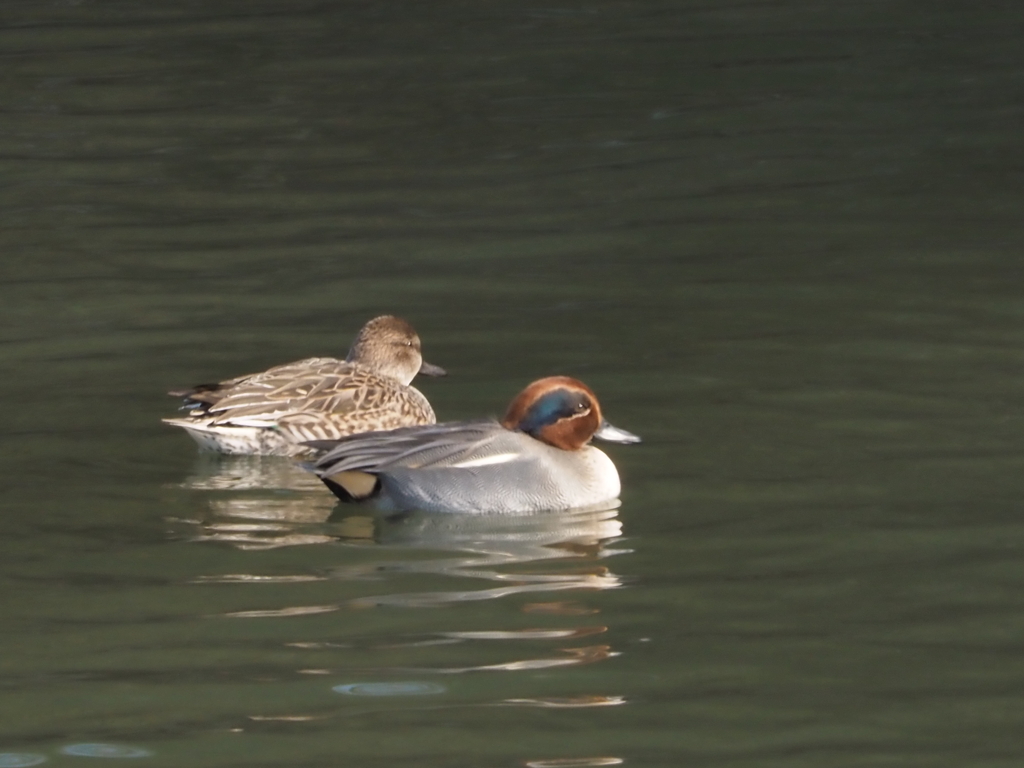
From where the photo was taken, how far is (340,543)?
7754 millimetres

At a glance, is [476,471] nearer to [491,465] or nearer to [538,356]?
[491,465]

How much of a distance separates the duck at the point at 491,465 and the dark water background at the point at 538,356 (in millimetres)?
131

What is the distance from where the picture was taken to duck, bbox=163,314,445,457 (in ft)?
29.6

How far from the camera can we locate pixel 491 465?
8.13 m

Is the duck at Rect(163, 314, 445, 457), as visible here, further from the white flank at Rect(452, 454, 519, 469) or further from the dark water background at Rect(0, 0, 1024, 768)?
the white flank at Rect(452, 454, 519, 469)

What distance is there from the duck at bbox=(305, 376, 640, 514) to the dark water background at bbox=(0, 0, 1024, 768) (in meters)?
0.13

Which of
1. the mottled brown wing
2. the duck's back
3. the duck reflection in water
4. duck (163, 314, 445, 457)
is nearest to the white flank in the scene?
the duck's back

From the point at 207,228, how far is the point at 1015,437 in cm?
561

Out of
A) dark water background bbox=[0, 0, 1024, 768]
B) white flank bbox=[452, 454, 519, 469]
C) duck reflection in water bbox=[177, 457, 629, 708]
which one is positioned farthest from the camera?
white flank bbox=[452, 454, 519, 469]

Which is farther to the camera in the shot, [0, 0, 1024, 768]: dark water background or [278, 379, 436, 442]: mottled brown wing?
[278, 379, 436, 442]: mottled brown wing

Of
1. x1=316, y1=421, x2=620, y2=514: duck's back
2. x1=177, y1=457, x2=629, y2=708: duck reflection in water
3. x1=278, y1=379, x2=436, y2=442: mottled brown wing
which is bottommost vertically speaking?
x1=177, y1=457, x2=629, y2=708: duck reflection in water

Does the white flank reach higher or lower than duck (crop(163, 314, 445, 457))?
lower

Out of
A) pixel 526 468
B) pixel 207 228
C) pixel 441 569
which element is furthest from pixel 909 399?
pixel 207 228

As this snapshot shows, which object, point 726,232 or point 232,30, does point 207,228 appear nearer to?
point 726,232
